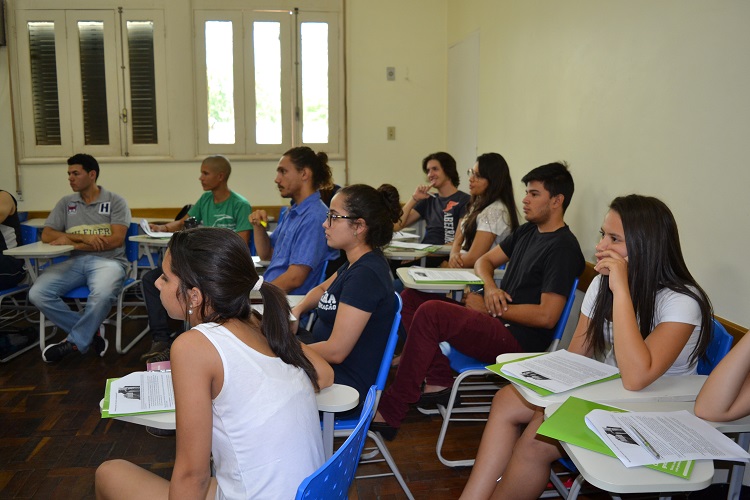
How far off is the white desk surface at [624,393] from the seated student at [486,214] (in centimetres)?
Result: 208

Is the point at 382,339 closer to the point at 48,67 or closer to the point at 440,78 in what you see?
the point at 440,78

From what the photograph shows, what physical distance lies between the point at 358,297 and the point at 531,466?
0.76 meters

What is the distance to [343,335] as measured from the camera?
2133mm

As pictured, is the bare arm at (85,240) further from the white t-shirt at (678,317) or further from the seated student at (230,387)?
the white t-shirt at (678,317)

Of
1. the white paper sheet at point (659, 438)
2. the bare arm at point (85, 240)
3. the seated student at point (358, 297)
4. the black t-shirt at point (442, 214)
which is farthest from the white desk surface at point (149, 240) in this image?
the white paper sheet at point (659, 438)

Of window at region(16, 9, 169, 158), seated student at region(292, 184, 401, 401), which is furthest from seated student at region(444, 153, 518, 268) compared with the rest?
window at region(16, 9, 169, 158)

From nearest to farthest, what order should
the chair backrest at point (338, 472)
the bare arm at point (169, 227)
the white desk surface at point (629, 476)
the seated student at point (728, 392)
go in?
the chair backrest at point (338, 472) < the white desk surface at point (629, 476) < the seated student at point (728, 392) < the bare arm at point (169, 227)

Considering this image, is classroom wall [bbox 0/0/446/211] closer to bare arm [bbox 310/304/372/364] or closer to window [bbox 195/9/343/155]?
window [bbox 195/9/343/155]

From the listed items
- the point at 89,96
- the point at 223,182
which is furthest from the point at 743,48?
the point at 89,96

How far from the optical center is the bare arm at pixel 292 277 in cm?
318

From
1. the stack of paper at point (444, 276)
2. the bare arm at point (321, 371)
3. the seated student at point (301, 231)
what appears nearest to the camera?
the bare arm at point (321, 371)

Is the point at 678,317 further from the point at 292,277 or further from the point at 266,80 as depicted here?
the point at 266,80

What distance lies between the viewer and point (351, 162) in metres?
6.79

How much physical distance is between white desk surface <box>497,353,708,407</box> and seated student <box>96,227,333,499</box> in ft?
1.91
